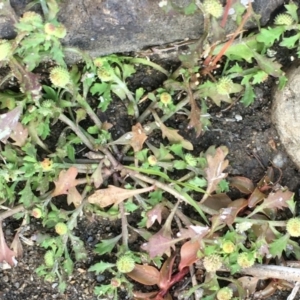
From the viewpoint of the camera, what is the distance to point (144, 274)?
2.71m

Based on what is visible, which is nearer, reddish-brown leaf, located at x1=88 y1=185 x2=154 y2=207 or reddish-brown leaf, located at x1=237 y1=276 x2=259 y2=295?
reddish-brown leaf, located at x1=88 y1=185 x2=154 y2=207

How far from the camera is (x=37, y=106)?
2533 mm

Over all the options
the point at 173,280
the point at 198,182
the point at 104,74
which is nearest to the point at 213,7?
the point at 104,74

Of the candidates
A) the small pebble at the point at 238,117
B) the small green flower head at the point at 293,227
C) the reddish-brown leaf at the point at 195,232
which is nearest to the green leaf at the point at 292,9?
the small pebble at the point at 238,117

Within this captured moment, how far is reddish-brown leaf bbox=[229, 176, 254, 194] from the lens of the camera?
275cm

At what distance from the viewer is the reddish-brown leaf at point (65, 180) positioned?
2.50 metres

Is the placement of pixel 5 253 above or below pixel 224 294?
above

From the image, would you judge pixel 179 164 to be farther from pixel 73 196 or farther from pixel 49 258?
pixel 49 258

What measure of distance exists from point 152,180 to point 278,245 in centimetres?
A: 60

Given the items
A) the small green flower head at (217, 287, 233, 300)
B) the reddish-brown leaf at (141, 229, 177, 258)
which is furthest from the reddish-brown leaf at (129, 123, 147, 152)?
the small green flower head at (217, 287, 233, 300)

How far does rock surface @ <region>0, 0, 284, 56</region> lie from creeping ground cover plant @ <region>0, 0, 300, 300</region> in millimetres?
62

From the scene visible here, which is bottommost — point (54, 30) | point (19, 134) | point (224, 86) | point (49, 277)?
point (49, 277)

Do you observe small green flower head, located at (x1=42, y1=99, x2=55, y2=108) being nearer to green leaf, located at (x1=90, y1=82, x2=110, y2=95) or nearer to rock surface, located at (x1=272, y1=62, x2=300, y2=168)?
green leaf, located at (x1=90, y1=82, x2=110, y2=95)

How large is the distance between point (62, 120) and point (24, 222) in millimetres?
466
